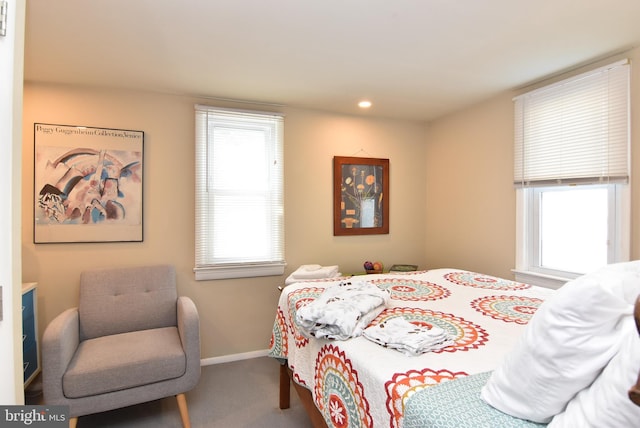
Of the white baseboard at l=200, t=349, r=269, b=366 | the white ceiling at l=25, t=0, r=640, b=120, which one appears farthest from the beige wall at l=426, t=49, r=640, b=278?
the white baseboard at l=200, t=349, r=269, b=366

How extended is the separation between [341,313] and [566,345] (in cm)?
87

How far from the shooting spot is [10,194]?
1034mm

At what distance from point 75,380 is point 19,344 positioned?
90 cm

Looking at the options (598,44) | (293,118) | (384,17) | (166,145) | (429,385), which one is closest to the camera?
(429,385)

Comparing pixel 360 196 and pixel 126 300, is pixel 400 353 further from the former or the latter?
pixel 360 196

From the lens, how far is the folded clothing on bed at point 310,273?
289 cm

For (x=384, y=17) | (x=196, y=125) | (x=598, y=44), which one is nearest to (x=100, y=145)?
(x=196, y=125)

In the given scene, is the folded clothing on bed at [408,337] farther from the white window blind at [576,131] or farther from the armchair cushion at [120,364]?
the white window blind at [576,131]

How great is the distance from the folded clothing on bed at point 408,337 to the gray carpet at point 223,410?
44.9 inches

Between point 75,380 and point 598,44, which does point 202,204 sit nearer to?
point 75,380

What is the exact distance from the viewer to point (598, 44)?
198 centimetres

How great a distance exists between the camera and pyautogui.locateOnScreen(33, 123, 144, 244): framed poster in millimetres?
2510

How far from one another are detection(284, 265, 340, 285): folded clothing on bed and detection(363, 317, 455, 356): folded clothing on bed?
4.76 feet

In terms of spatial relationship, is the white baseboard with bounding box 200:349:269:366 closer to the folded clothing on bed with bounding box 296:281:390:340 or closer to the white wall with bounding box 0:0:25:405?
the folded clothing on bed with bounding box 296:281:390:340
